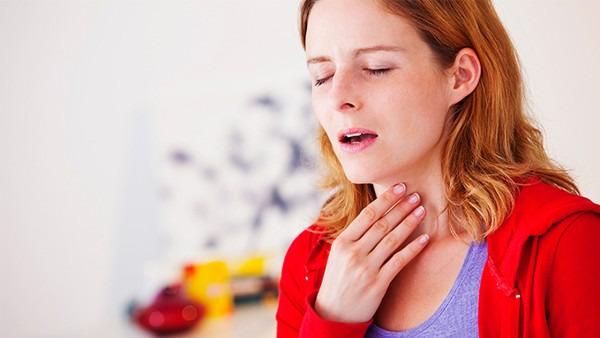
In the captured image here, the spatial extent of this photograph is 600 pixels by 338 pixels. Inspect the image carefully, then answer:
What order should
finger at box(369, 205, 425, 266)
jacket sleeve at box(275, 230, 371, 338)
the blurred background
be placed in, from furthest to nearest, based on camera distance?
1. the blurred background
2. jacket sleeve at box(275, 230, 371, 338)
3. finger at box(369, 205, 425, 266)

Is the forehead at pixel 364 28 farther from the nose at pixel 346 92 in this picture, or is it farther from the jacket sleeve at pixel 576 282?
the jacket sleeve at pixel 576 282

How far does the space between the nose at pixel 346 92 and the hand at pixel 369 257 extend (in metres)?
0.18

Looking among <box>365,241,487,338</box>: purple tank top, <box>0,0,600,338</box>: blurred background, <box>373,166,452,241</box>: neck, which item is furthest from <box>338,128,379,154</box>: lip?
<box>0,0,600,338</box>: blurred background

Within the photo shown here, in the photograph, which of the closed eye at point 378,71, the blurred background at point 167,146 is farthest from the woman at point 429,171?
the blurred background at point 167,146

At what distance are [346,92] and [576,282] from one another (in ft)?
1.42

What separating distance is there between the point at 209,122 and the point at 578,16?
55.9 inches

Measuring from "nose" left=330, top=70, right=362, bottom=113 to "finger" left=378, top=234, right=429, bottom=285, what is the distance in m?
0.25

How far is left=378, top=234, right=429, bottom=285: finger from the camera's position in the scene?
1.21m

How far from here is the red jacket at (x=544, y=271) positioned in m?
1.00

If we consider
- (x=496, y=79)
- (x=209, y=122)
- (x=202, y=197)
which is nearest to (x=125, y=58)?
(x=209, y=122)

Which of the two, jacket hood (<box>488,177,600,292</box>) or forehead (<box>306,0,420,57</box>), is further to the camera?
forehead (<box>306,0,420,57</box>)

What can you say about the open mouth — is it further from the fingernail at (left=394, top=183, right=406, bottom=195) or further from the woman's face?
the fingernail at (left=394, top=183, right=406, bottom=195)

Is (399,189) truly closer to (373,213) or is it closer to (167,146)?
(373,213)

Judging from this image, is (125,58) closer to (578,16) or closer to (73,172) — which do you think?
(73,172)
